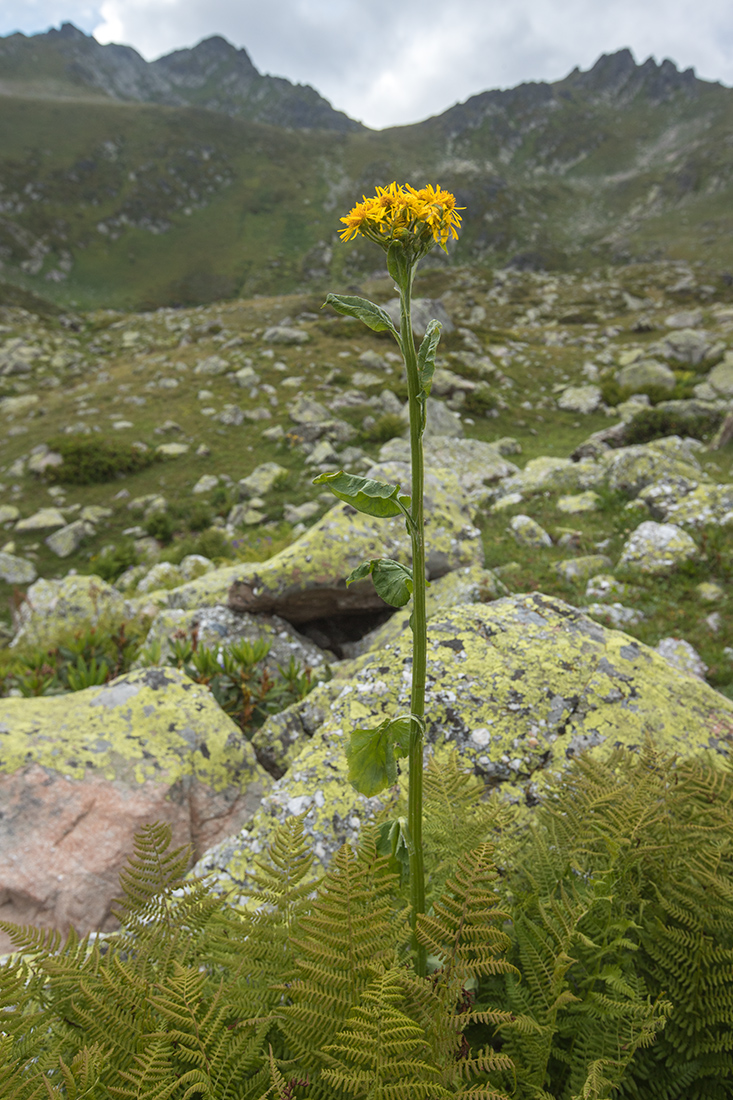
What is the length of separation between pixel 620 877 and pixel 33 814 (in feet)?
12.2

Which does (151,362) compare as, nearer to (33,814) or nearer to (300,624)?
(300,624)

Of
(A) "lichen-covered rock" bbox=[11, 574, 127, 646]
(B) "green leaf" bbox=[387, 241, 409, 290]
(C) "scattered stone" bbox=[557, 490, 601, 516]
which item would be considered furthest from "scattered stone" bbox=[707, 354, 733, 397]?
(B) "green leaf" bbox=[387, 241, 409, 290]

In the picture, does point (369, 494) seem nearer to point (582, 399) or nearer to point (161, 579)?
point (161, 579)

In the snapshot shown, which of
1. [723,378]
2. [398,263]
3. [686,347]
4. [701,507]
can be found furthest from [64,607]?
[686,347]

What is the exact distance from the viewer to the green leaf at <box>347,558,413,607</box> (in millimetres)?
1524

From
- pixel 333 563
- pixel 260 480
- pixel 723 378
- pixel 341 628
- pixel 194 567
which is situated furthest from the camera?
pixel 723 378

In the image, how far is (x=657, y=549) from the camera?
753 cm

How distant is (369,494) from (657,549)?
7.51 meters

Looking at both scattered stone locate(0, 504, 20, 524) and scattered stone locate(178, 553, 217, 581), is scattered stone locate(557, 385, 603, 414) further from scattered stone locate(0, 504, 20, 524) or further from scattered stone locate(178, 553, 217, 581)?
scattered stone locate(0, 504, 20, 524)

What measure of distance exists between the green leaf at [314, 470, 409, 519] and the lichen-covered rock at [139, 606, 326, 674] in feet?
15.1

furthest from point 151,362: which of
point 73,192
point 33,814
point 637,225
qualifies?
point 637,225

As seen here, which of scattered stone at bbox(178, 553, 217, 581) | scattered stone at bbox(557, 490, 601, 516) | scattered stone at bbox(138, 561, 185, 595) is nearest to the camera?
scattered stone at bbox(138, 561, 185, 595)

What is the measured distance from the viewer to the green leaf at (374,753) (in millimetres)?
1568

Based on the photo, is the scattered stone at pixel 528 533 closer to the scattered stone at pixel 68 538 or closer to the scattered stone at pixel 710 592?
the scattered stone at pixel 710 592
